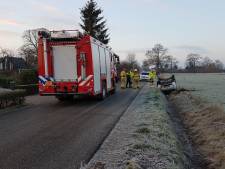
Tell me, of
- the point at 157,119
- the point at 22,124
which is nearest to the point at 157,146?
the point at 157,119

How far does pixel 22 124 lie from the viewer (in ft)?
42.1

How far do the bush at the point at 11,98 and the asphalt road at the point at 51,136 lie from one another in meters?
1.43

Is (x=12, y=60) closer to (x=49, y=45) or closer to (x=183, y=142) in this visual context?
(x=49, y=45)

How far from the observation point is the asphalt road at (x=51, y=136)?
768cm

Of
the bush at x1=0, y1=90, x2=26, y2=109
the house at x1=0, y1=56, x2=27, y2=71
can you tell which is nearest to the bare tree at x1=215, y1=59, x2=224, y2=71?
the house at x1=0, y1=56, x2=27, y2=71

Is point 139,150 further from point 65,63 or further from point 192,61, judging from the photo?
point 192,61

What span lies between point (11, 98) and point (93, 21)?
45.3m

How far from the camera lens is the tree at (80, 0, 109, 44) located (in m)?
62.3

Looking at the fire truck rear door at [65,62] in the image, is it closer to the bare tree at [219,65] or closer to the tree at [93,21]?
the tree at [93,21]

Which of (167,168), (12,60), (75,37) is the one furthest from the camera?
(12,60)

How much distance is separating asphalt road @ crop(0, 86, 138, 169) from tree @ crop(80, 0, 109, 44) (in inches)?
1839

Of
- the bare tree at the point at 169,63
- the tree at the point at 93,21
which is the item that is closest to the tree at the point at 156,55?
the bare tree at the point at 169,63

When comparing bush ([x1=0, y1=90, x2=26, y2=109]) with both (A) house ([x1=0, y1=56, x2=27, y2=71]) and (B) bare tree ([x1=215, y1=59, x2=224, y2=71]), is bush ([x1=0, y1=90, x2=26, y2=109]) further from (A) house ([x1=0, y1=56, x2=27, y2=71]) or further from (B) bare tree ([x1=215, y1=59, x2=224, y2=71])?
(B) bare tree ([x1=215, y1=59, x2=224, y2=71])

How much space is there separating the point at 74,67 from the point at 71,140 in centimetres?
1011
